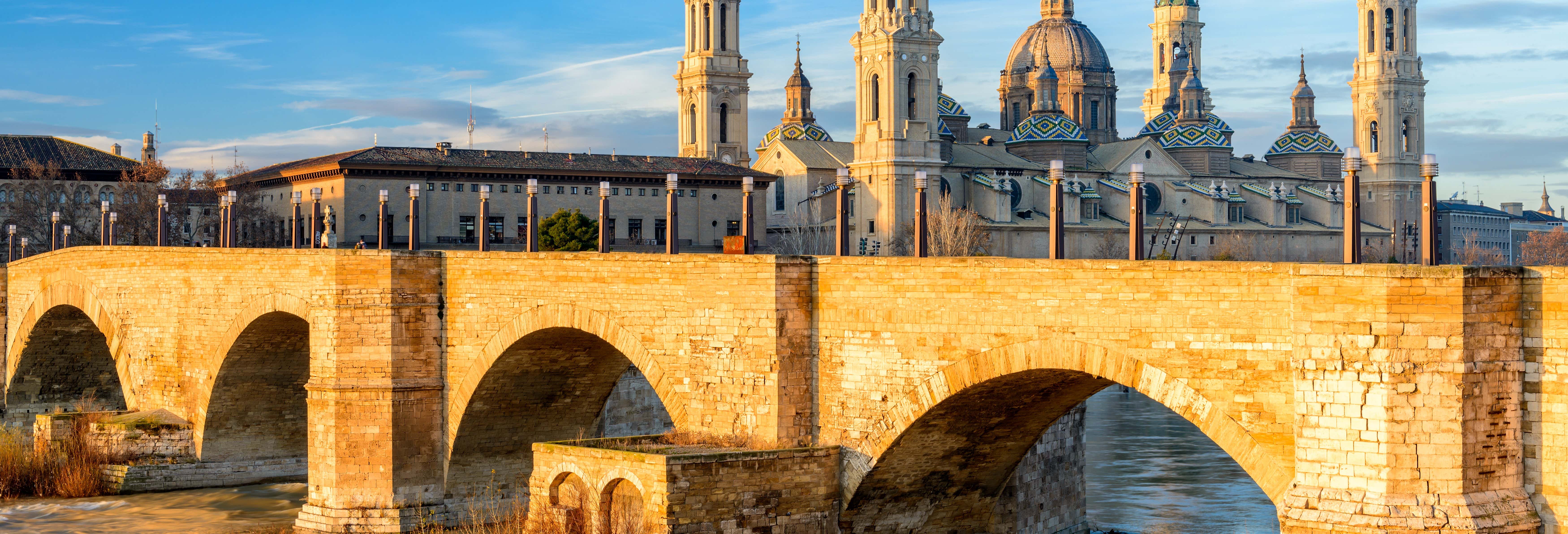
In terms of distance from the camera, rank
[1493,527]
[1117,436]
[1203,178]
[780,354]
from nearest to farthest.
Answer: [1493,527] → [780,354] → [1117,436] → [1203,178]

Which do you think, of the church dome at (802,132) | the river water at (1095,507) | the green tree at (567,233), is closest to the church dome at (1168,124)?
the church dome at (802,132)

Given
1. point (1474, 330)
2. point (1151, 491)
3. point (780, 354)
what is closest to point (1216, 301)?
point (1474, 330)

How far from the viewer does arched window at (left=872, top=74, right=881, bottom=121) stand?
8388 cm

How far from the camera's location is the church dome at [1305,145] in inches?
4252

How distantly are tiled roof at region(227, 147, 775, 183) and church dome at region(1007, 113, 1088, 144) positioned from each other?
24.7 metres

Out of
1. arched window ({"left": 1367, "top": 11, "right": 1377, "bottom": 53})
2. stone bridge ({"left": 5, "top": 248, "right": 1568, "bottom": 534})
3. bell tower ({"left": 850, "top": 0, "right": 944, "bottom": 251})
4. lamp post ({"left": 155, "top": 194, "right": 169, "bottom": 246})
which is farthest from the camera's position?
arched window ({"left": 1367, "top": 11, "right": 1377, "bottom": 53})

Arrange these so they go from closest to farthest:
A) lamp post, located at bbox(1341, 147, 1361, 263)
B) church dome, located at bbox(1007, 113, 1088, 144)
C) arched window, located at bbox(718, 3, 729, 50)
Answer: lamp post, located at bbox(1341, 147, 1361, 263), arched window, located at bbox(718, 3, 729, 50), church dome, located at bbox(1007, 113, 1088, 144)

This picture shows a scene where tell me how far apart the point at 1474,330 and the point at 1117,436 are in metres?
28.5

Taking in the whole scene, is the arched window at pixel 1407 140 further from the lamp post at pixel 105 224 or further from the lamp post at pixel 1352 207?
the lamp post at pixel 1352 207

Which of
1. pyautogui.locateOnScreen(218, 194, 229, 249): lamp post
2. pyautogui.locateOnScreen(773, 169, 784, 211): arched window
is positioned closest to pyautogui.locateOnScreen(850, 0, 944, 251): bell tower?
pyautogui.locateOnScreen(773, 169, 784, 211): arched window

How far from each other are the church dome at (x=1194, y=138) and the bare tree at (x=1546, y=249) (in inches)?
831

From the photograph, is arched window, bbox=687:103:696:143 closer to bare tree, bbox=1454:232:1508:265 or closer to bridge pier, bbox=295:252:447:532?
bare tree, bbox=1454:232:1508:265

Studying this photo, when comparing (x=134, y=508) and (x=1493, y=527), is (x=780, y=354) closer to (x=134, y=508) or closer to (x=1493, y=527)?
(x=1493, y=527)

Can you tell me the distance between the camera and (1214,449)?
128 feet
